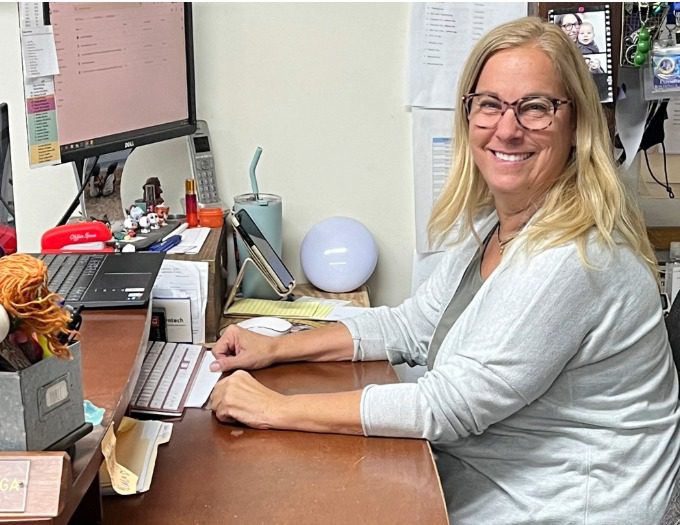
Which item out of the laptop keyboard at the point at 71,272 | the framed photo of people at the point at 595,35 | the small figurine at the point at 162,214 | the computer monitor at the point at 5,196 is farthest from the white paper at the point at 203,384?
the framed photo of people at the point at 595,35

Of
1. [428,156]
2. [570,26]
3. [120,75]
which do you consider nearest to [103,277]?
[120,75]

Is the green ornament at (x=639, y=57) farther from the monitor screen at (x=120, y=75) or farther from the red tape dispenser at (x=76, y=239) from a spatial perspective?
the red tape dispenser at (x=76, y=239)

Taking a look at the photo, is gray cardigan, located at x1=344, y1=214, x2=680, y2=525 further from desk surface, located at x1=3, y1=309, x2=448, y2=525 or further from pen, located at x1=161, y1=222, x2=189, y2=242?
pen, located at x1=161, y1=222, x2=189, y2=242

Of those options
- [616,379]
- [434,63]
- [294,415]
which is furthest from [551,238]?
[434,63]

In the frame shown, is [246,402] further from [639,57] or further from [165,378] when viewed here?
[639,57]

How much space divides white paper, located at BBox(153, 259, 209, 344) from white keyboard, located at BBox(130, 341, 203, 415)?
6 cm

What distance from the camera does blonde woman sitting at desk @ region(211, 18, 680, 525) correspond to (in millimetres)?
1335

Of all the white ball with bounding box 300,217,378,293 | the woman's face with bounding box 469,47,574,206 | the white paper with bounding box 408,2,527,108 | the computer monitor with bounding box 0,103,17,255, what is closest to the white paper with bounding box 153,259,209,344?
the computer monitor with bounding box 0,103,17,255

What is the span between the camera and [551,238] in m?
1.36

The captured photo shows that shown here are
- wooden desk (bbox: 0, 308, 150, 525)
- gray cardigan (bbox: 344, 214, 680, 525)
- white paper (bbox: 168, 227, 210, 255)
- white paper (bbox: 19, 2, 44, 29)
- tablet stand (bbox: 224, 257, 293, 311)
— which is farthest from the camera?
tablet stand (bbox: 224, 257, 293, 311)

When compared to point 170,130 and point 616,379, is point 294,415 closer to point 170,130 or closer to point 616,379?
point 616,379

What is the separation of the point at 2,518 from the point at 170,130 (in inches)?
56.0

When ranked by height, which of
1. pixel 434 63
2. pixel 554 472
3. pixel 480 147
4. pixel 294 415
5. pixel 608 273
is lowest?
pixel 554 472

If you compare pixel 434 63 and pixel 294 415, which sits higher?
pixel 434 63
